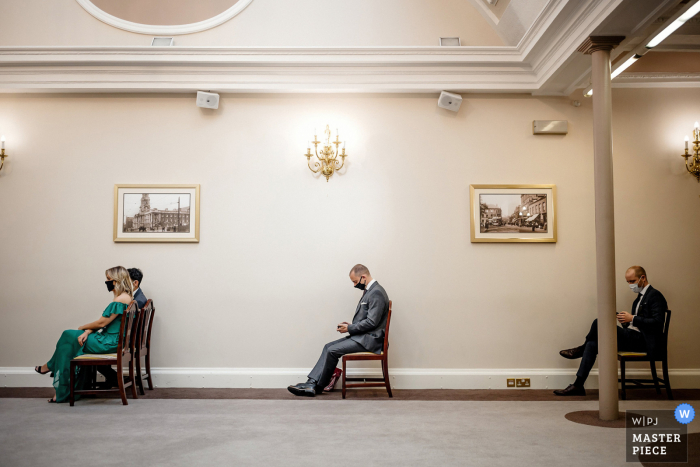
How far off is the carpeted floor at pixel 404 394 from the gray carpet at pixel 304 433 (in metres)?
0.23

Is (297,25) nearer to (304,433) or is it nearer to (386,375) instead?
(386,375)

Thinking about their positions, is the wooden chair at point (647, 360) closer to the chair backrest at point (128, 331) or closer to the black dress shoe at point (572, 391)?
the black dress shoe at point (572, 391)

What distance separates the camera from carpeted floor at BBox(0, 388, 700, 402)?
519 cm

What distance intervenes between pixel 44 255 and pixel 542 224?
18.7 ft

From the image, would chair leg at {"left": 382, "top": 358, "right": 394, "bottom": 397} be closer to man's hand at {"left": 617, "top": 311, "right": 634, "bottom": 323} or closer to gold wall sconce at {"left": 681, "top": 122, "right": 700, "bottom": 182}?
man's hand at {"left": 617, "top": 311, "right": 634, "bottom": 323}

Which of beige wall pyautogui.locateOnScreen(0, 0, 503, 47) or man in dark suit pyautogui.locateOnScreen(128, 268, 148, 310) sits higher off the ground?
beige wall pyautogui.locateOnScreen(0, 0, 503, 47)

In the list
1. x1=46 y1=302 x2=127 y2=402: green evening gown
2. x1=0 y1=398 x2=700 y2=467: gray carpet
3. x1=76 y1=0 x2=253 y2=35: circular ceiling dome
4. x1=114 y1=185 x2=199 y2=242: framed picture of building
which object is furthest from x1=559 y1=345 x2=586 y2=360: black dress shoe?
x1=76 y1=0 x2=253 y2=35: circular ceiling dome

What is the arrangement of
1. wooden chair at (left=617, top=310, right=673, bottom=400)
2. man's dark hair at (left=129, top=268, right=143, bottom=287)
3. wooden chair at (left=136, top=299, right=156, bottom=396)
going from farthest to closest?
man's dark hair at (left=129, top=268, right=143, bottom=287), wooden chair at (left=136, top=299, right=156, bottom=396), wooden chair at (left=617, top=310, right=673, bottom=400)

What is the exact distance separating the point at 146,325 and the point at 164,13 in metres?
3.61

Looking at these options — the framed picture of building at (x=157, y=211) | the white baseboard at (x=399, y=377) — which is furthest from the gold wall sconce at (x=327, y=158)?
the white baseboard at (x=399, y=377)

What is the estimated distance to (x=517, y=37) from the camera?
222 inches

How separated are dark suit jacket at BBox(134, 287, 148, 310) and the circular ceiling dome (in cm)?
298

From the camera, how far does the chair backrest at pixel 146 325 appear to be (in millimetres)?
5324

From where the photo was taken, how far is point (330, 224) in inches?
234
